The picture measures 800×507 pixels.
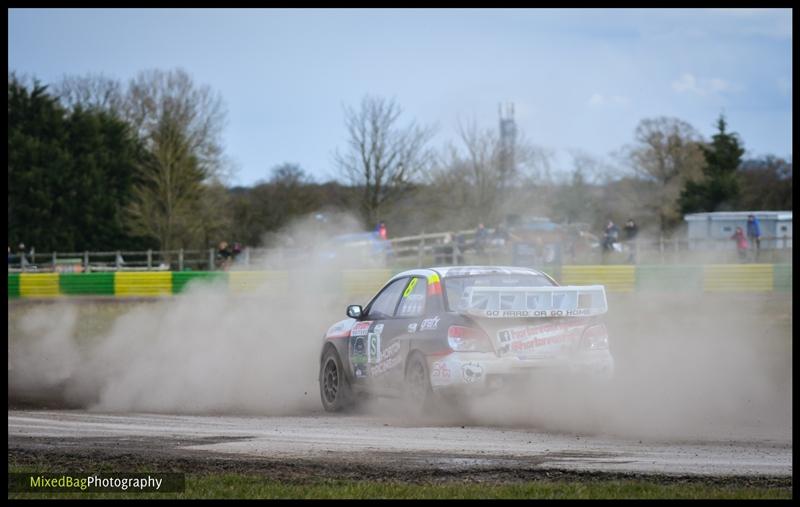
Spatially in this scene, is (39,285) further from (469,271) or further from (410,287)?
(469,271)

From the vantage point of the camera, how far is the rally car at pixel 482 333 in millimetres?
9867

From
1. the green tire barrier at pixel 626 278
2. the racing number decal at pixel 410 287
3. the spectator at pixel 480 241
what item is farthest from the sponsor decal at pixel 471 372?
the spectator at pixel 480 241

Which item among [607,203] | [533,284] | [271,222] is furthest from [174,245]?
[533,284]

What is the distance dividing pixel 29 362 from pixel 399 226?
95.4 ft

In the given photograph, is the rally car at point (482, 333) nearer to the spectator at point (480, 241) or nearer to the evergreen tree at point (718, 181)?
the spectator at point (480, 241)

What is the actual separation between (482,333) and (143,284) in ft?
69.1

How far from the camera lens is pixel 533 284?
10.9 metres

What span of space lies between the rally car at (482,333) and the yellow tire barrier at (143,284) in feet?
62.2

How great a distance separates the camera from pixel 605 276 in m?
24.9

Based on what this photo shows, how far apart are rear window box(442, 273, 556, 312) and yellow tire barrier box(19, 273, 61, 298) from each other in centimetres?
2185

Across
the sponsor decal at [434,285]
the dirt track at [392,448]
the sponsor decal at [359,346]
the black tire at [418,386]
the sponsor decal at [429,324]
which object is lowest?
the dirt track at [392,448]

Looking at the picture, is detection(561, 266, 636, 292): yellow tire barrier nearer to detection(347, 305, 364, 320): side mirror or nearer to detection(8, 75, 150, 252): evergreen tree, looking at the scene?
detection(347, 305, 364, 320): side mirror

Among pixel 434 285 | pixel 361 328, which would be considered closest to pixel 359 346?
pixel 361 328

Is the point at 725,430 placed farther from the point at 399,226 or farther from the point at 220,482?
the point at 399,226
